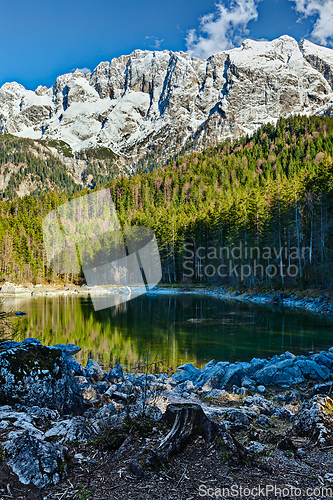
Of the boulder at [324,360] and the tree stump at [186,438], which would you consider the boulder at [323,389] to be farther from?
the tree stump at [186,438]

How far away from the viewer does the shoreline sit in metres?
31.5

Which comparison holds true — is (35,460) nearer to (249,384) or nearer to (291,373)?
(249,384)

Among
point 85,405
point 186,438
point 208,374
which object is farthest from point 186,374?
point 186,438

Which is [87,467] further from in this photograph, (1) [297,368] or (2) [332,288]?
(2) [332,288]

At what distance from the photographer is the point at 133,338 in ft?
66.2

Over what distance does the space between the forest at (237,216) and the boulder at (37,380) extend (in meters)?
31.0

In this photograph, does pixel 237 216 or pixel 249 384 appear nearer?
pixel 249 384

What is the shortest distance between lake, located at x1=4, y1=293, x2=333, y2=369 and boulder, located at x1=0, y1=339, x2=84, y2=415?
586 centimetres

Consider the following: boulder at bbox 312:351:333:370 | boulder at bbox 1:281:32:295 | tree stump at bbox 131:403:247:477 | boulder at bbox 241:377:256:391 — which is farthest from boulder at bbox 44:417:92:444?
boulder at bbox 1:281:32:295

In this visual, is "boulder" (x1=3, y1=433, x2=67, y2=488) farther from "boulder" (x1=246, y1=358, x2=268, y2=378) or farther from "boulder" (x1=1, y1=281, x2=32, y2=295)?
"boulder" (x1=1, y1=281, x2=32, y2=295)

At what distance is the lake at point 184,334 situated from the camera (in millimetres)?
16047

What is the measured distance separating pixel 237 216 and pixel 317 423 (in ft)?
160

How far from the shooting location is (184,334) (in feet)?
69.2

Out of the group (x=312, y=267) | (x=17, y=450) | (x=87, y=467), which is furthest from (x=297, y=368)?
(x=312, y=267)
